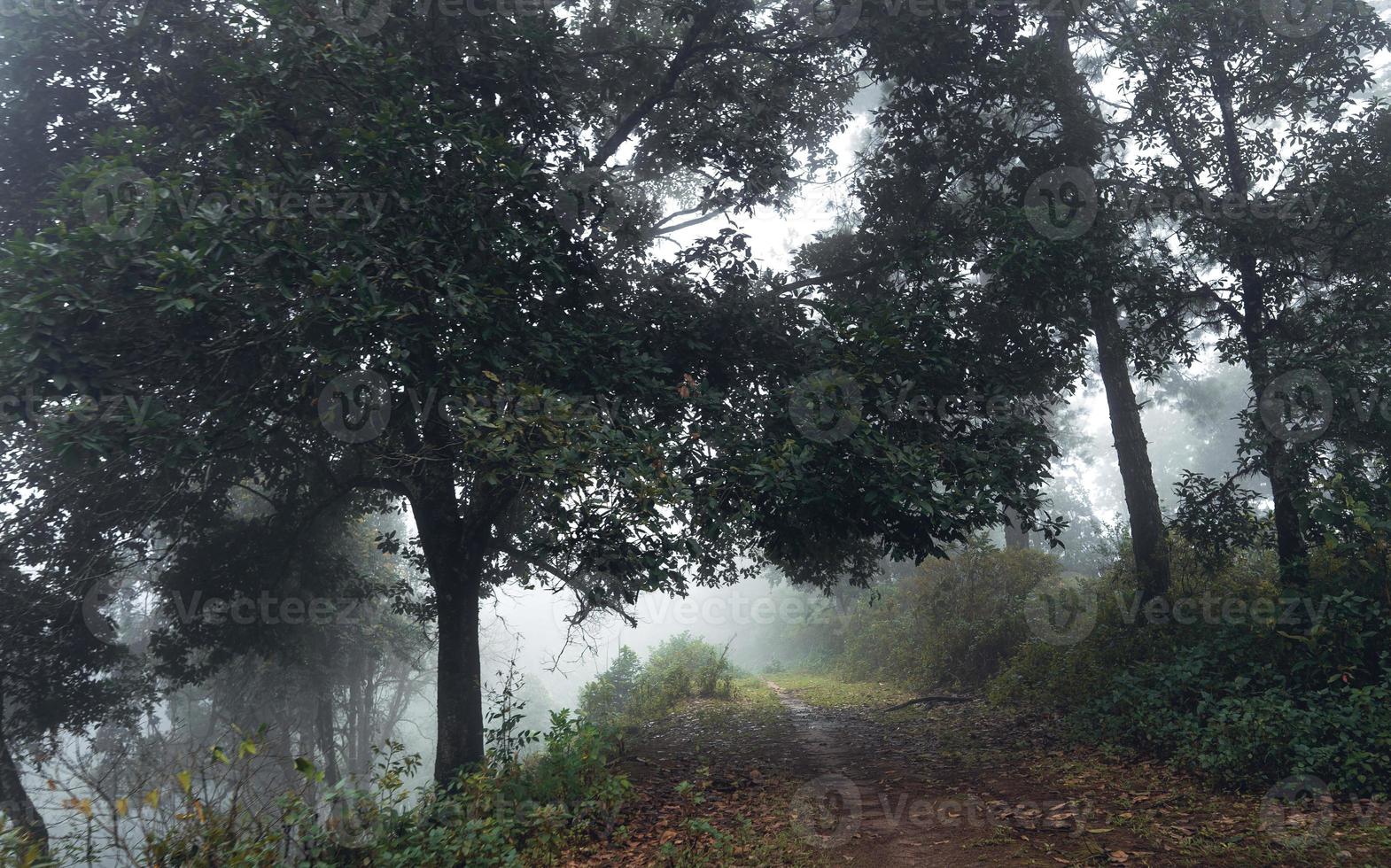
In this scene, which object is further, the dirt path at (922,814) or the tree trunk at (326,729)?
the tree trunk at (326,729)

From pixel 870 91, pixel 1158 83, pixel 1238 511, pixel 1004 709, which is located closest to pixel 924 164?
pixel 1158 83

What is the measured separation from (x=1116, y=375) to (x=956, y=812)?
8656 millimetres

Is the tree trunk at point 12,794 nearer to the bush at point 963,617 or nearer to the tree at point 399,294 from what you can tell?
the tree at point 399,294

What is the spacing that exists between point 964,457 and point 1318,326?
181 inches

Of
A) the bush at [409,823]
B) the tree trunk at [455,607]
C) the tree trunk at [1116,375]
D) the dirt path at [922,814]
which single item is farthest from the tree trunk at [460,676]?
the tree trunk at [1116,375]

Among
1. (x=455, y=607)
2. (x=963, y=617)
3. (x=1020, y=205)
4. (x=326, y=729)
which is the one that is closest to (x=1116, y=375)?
(x=1020, y=205)

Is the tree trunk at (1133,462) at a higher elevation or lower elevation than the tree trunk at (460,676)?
higher

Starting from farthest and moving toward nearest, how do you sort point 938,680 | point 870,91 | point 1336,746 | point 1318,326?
1. point 870,91
2. point 938,680
3. point 1318,326
4. point 1336,746

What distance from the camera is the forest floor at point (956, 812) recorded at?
18.6ft

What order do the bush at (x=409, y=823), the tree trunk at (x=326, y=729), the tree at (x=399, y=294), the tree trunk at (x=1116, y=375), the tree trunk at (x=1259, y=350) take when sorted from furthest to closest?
the tree trunk at (x=326, y=729), the tree trunk at (x=1116, y=375), the tree trunk at (x=1259, y=350), the tree at (x=399, y=294), the bush at (x=409, y=823)

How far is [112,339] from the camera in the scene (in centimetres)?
716

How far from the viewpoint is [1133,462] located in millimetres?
12719

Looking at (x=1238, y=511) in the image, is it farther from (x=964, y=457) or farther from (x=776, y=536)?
(x=776, y=536)

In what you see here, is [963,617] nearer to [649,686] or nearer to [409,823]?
[649,686]
